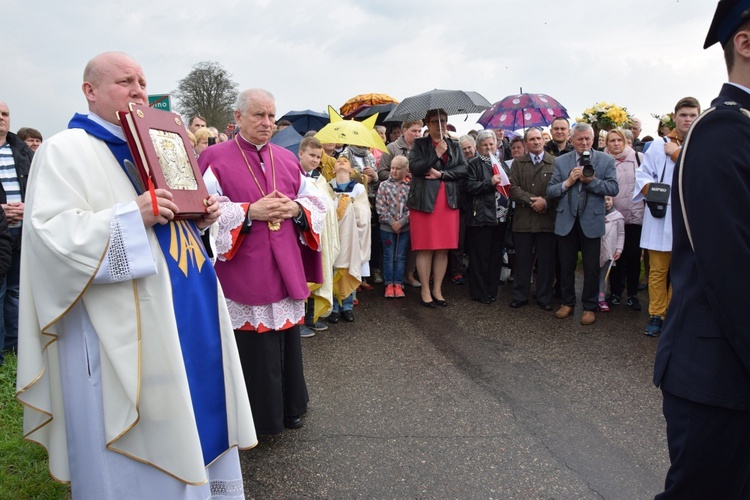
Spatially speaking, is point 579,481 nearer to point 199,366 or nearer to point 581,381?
point 581,381

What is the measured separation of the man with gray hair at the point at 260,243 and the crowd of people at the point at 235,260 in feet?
0.04

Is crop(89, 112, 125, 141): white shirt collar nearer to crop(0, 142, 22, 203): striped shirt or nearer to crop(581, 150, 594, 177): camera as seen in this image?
crop(0, 142, 22, 203): striped shirt

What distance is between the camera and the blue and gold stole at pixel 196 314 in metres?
2.40

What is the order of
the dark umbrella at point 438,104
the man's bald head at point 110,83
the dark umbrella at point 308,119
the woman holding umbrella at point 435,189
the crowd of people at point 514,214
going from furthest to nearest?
the dark umbrella at point 308,119, the woman holding umbrella at point 435,189, the dark umbrella at point 438,104, the crowd of people at point 514,214, the man's bald head at point 110,83

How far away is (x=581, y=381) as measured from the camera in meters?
4.56

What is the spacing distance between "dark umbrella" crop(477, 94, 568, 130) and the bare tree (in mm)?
22473

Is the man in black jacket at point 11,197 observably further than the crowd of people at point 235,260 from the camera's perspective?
Yes

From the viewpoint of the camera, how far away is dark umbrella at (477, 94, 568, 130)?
28.1 feet

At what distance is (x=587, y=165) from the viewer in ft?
19.7

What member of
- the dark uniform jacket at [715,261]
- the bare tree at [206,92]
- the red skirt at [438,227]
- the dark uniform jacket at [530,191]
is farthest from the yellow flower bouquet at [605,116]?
the bare tree at [206,92]

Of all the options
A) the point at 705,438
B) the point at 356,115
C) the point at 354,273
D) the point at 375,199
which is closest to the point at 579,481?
the point at 705,438

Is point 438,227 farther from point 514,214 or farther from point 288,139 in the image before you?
point 288,139

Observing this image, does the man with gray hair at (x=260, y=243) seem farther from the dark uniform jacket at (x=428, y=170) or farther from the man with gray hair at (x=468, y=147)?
the man with gray hair at (x=468, y=147)

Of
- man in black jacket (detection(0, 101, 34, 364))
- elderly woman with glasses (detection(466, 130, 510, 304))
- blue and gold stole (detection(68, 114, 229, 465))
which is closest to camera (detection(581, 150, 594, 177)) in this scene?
elderly woman with glasses (detection(466, 130, 510, 304))
